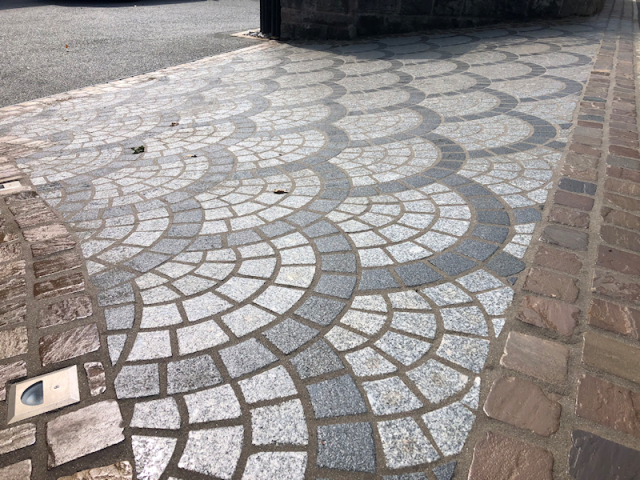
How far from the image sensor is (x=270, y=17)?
1023 centimetres

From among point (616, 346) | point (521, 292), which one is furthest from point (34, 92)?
point (616, 346)

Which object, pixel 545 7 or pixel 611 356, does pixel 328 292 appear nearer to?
pixel 611 356

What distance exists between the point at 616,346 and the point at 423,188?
177 cm

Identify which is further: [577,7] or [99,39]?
[577,7]

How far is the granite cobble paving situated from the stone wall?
5672mm

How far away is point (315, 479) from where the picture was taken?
1.51 m

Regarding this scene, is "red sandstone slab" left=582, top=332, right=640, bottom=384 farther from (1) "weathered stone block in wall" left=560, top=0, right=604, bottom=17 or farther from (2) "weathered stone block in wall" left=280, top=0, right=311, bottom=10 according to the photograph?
(1) "weathered stone block in wall" left=560, top=0, right=604, bottom=17

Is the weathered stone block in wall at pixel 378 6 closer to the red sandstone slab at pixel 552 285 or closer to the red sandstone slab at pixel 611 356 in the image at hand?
the red sandstone slab at pixel 552 285

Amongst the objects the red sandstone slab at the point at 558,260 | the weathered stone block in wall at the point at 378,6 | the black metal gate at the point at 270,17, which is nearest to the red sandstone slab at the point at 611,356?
the red sandstone slab at the point at 558,260

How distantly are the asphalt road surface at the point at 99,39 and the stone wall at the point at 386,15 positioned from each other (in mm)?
1394

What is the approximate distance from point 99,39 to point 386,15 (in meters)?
6.52

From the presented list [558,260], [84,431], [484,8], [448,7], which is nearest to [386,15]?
[448,7]

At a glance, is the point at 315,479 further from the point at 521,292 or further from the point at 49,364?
the point at 521,292

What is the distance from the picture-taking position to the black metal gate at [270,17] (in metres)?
10.0
